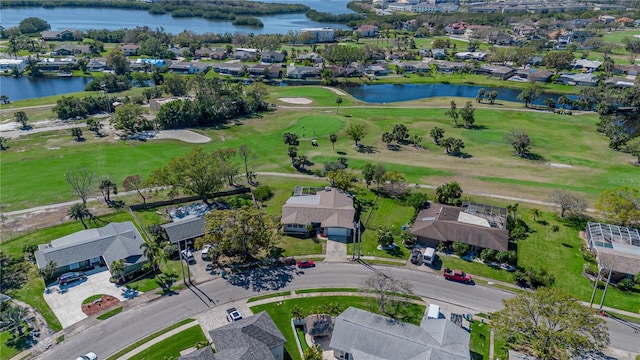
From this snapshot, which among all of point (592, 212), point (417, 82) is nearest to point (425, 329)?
point (592, 212)

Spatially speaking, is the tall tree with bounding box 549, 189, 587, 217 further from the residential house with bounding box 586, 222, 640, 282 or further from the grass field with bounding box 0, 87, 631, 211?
the grass field with bounding box 0, 87, 631, 211

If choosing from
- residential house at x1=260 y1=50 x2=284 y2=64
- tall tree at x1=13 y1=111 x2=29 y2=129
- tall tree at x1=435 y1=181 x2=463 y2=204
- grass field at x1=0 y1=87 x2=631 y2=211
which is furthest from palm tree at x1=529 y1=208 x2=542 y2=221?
residential house at x1=260 y1=50 x2=284 y2=64

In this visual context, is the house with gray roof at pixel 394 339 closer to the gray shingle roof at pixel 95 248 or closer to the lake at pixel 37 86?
the gray shingle roof at pixel 95 248

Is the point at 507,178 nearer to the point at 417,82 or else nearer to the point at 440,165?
the point at 440,165

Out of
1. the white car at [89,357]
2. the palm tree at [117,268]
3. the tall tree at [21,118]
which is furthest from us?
the tall tree at [21,118]

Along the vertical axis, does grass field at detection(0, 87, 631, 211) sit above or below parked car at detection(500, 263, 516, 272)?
above

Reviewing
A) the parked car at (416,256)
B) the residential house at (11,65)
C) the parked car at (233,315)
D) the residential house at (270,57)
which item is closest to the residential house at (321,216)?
the parked car at (416,256)
